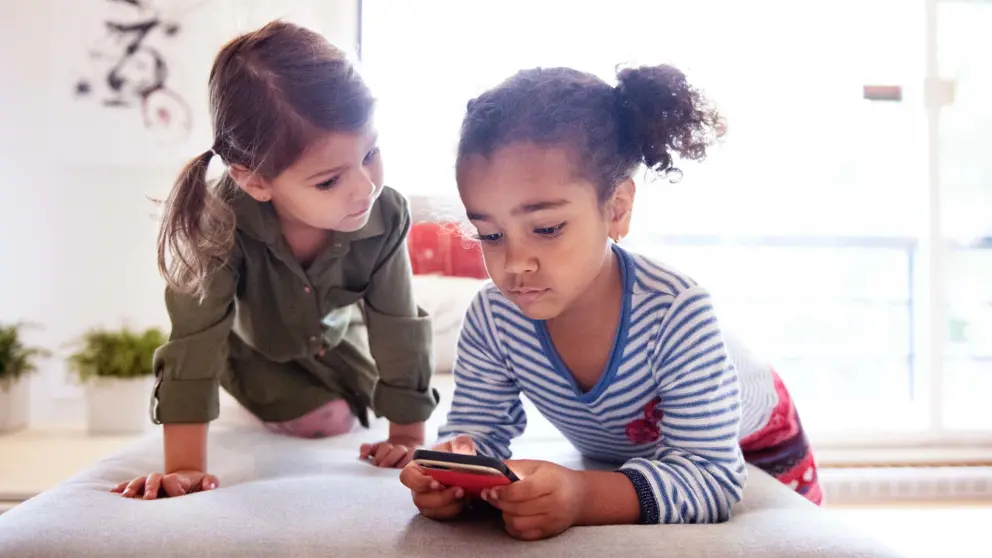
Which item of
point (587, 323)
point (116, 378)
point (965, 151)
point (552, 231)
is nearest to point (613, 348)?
point (587, 323)

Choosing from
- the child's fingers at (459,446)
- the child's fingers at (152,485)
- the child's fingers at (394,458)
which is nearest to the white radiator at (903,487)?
the child's fingers at (394,458)

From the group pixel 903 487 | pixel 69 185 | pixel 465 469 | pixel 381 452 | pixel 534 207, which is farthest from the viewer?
pixel 69 185

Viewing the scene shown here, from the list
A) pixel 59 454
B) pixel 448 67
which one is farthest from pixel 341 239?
pixel 448 67

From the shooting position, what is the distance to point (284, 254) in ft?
4.10

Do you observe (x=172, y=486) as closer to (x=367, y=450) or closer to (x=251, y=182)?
(x=367, y=450)

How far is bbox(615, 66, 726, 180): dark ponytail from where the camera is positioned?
935 mm

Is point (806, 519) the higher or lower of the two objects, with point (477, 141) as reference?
lower

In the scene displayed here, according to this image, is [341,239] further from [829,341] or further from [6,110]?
[829,341]

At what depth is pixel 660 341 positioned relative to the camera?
3.03 feet

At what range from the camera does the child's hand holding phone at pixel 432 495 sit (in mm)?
800

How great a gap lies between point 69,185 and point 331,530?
2146 mm

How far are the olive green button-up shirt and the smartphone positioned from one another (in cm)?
48

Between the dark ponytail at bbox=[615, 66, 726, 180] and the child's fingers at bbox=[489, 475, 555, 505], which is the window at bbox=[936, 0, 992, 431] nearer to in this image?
the dark ponytail at bbox=[615, 66, 726, 180]

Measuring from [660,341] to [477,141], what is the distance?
Result: 32cm
